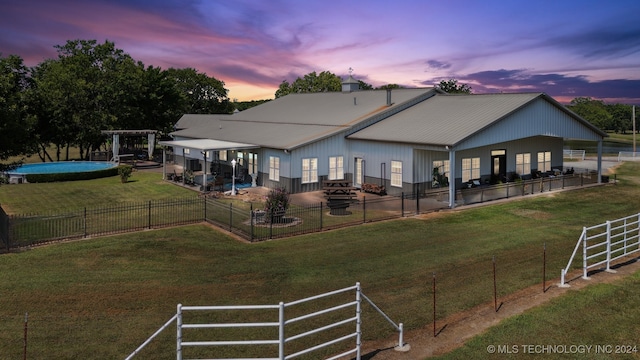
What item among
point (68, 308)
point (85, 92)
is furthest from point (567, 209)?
point (85, 92)

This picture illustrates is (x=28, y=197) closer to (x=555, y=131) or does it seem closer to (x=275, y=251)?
(x=275, y=251)

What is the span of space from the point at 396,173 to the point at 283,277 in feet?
62.6

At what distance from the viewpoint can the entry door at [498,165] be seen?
3703 centimetres

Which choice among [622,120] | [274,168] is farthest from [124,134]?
[622,120]

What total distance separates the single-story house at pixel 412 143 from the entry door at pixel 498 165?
0.08 m

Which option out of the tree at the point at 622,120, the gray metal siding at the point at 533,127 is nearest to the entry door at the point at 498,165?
the gray metal siding at the point at 533,127

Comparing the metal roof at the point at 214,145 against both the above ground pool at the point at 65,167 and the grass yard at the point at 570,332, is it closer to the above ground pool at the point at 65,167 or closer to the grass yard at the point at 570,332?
the above ground pool at the point at 65,167

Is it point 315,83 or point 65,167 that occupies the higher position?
point 315,83

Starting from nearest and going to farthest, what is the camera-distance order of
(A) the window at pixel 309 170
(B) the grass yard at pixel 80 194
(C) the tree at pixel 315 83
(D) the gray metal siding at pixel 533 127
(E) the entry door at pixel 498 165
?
(B) the grass yard at pixel 80 194 < (D) the gray metal siding at pixel 533 127 < (A) the window at pixel 309 170 < (E) the entry door at pixel 498 165 < (C) the tree at pixel 315 83

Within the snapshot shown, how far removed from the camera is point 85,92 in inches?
2227

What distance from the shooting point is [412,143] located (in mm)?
31219

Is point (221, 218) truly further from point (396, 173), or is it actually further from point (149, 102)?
point (149, 102)

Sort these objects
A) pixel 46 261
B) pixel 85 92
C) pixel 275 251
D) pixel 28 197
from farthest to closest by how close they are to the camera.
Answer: pixel 85 92
pixel 28 197
pixel 275 251
pixel 46 261

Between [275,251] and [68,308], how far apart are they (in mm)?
8240
